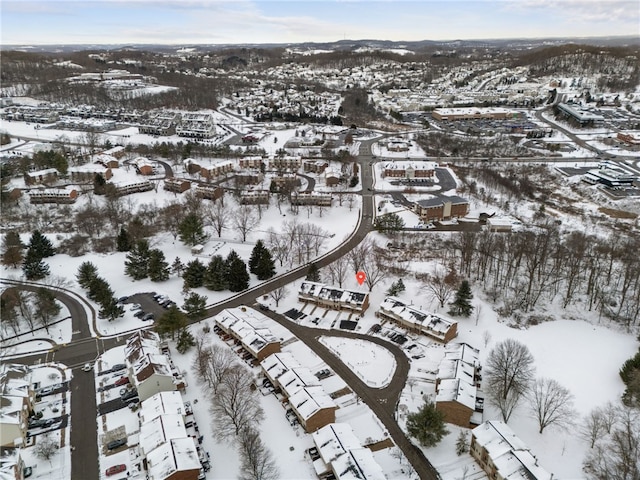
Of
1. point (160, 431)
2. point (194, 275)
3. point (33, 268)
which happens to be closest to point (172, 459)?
point (160, 431)

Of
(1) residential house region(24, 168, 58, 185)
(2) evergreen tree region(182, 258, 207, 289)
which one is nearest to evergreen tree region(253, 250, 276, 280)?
(2) evergreen tree region(182, 258, 207, 289)

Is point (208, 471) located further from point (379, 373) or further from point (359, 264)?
point (359, 264)

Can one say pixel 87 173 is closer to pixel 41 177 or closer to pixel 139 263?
pixel 41 177

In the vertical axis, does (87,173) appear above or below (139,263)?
above

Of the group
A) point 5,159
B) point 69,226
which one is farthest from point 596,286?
point 5,159

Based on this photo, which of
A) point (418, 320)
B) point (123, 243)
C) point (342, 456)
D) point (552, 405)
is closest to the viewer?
point (342, 456)

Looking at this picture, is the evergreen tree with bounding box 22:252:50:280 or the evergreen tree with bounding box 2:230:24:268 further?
the evergreen tree with bounding box 2:230:24:268

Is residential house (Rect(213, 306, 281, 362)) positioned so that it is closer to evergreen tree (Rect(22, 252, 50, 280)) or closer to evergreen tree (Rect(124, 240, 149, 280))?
evergreen tree (Rect(124, 240, 149, 280))
